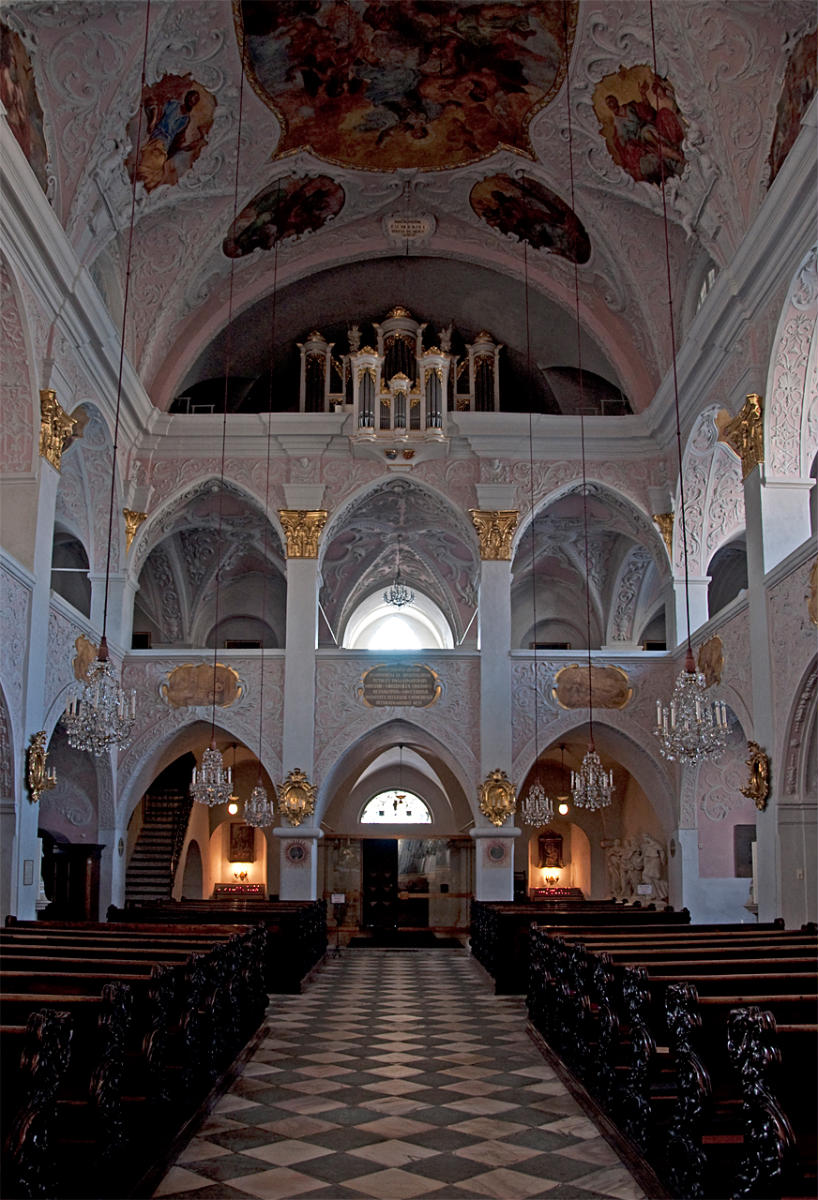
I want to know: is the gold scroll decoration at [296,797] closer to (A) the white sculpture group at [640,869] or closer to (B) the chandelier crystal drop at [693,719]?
(A) the white sculpture group at [640,869]

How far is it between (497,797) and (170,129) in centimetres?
1229

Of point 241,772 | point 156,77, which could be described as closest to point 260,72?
point 156,77

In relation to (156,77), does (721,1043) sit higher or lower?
lower

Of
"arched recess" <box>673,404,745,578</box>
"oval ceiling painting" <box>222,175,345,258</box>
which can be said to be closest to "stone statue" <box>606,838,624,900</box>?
"arched recess" <box>673,404,745,578</box>

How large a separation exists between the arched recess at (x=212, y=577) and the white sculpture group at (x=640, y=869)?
993cm

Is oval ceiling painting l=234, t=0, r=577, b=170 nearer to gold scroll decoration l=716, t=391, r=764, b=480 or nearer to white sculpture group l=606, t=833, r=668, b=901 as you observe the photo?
gold scroll decoration l=716, t=391, r=764, b=480

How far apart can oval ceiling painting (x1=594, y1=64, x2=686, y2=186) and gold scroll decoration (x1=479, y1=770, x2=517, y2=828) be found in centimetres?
1041

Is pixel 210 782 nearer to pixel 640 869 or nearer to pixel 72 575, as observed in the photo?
pixel 72 575

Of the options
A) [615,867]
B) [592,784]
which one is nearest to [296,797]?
[592,784]

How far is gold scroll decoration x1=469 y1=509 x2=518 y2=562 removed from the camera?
21125 millimetres

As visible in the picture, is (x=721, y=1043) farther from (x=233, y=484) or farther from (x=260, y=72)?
(x=233, y=484)

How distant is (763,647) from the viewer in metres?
15.1

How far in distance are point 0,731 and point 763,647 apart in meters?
10.1

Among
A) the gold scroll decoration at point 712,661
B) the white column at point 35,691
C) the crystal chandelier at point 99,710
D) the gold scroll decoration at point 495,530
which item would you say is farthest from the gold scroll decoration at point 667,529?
the crystal chandelier at point 99,710
